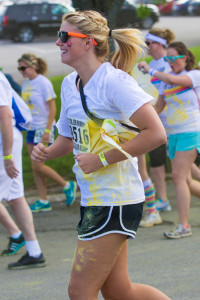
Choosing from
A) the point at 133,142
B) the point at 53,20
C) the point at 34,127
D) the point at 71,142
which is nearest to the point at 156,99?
the point at 34,127

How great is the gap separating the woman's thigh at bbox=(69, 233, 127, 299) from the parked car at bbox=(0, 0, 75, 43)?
77.2 feet

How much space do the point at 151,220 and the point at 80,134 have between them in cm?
363

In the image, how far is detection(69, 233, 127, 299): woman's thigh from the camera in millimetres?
3418

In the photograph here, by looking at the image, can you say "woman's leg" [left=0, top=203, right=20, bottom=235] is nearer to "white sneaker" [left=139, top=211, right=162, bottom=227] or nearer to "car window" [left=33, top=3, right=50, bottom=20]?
"white sneaker" [left=139, top=211, right=162, bottom=227]

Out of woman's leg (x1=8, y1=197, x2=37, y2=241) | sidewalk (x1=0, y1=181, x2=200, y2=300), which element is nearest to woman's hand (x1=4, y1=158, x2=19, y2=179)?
woman's leg (x1=8, y1=197, x2=37, y2=241)

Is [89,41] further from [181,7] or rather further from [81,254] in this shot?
[181,7]

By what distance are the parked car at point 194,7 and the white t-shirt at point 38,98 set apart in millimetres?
32633

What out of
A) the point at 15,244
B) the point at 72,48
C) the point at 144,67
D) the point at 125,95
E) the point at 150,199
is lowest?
the point at 150,199

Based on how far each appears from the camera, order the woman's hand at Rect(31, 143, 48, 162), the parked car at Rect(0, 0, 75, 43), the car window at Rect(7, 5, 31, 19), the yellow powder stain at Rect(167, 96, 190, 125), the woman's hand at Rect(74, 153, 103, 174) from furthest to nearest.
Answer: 1. the car window at Rect(7, 5, 31, 19)
2. the parked car at Rect(0, 0, 75, 43)
3. the yellow powder stain at Rect(167, 96, 190, 125)
4. the woman's hand at Rect(31, 143, 48, 162)
5. the woman's hand at Rect(74, 153, 103, 174)

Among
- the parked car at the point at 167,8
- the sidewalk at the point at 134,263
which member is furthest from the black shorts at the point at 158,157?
the parked car at the point at 167,8

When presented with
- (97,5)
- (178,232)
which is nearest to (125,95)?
(178,232)

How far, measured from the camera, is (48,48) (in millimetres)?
25797

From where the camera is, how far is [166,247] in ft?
20.0

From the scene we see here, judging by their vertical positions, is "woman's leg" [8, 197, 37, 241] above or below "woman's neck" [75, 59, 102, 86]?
below
